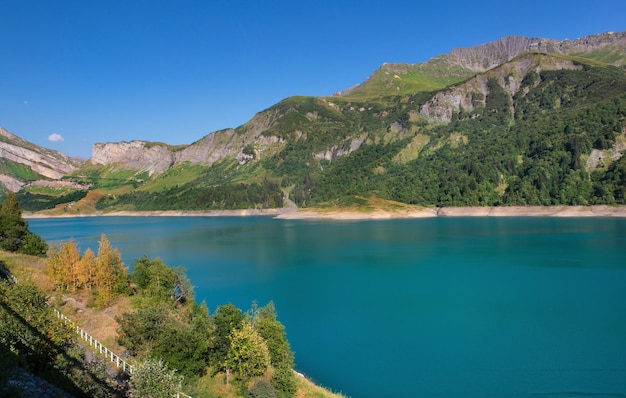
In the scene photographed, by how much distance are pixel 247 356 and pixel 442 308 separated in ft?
91.7

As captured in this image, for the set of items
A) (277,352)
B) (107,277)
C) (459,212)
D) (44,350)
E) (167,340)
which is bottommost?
(459,212)

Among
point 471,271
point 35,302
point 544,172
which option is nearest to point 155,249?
point 471,271

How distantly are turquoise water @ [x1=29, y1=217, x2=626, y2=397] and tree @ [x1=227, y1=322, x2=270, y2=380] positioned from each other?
6.62 m

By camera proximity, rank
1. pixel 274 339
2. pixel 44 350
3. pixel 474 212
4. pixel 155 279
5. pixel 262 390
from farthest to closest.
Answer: pixel 474 212
pixel 155 279
pixel 274 339
pixel 262 390
pixel 44 350

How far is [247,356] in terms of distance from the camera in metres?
23.8

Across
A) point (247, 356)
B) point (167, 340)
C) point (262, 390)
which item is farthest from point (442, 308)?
point (167, 340)

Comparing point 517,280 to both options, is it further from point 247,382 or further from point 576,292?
point 247,382

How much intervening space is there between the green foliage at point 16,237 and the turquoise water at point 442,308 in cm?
2072

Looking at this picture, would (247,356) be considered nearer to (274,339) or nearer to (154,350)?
(274,339)

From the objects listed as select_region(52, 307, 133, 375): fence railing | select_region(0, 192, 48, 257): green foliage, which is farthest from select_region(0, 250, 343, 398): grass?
select_region(0, 192, 48, 257): green foliage

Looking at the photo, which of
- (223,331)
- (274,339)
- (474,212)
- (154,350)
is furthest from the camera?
(474,212)

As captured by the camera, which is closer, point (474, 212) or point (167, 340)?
point (167, 340)

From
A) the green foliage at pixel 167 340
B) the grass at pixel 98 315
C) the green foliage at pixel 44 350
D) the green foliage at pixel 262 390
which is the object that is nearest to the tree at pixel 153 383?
the green foliage at pixel 44 350

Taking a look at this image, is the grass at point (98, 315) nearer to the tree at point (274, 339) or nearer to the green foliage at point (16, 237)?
the tree at point (274, 339)
